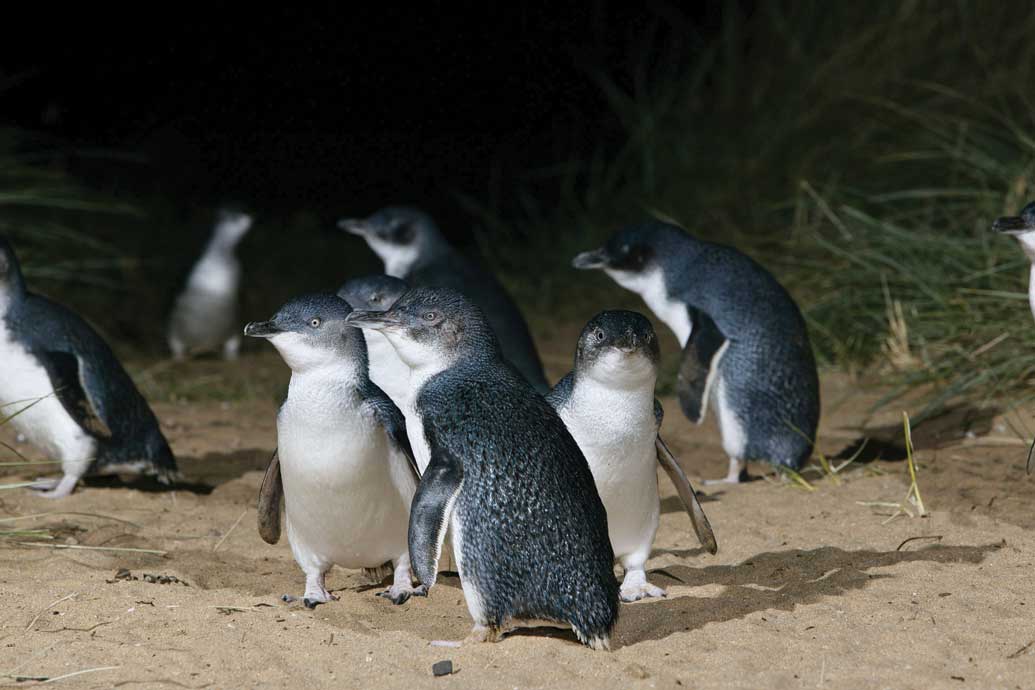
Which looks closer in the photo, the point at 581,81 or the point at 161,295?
the point at 161,295

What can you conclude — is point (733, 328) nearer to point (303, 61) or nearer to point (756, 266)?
point (756, 266)

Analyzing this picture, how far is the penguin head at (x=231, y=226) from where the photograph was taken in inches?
338

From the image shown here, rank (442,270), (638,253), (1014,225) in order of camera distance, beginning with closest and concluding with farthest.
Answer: (1014,225) < (638,253) < (442,270)

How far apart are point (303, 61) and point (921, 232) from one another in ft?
17.3

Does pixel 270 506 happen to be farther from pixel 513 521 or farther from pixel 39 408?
pixel 39 408

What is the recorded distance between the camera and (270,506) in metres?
3.76

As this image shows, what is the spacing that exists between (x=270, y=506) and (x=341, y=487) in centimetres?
33

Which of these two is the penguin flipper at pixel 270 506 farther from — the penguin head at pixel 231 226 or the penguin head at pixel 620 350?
the penguin head at pixel 231 226

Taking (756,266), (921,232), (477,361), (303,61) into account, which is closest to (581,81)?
(303,61)

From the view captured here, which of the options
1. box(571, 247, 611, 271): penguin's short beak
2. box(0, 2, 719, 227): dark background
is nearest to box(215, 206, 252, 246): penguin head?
box(0, 2, 719, 227): dark background

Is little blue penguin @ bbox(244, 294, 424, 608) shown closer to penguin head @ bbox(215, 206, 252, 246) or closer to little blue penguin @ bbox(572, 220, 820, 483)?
little blue penguin @ bbox(572, 220, 820, 483)

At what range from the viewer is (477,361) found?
3.46m

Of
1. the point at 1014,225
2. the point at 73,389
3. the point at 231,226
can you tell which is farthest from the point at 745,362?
the point at 231,226

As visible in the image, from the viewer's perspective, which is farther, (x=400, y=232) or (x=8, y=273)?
(x=400, y=232)
